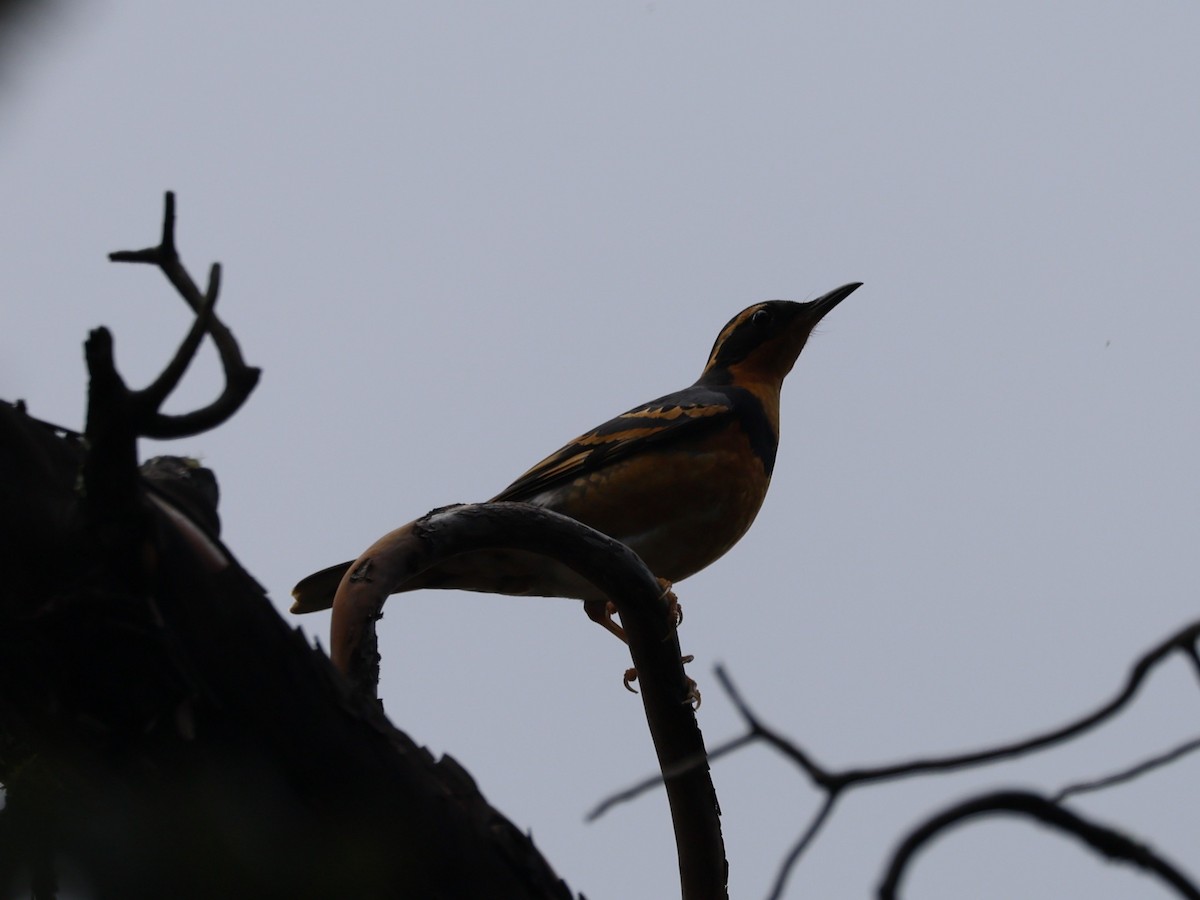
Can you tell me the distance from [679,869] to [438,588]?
2387 mm

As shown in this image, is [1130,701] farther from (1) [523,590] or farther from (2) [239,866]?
(1) [523,590]

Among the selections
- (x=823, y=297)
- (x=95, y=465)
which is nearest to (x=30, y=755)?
(x=95, y=465)

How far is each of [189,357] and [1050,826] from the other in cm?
135

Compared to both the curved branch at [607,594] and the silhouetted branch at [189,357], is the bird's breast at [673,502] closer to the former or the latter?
the curved branch at [607,594]

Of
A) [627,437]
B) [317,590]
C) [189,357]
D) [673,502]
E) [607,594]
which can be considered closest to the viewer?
[189,357]

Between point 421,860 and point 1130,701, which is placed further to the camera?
point 421,860

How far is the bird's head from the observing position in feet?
26.5

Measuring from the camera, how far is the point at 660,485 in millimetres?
6555

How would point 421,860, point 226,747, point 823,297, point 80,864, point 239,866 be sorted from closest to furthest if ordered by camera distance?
point 80,864 < point 239,866 < point 226,747 < point 421,860 < point 823,297

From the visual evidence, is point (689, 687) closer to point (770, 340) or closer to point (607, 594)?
point (607, 594)

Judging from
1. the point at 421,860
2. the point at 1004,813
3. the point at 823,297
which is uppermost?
the point at 823,297

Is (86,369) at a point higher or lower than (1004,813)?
higher

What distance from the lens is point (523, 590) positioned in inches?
232

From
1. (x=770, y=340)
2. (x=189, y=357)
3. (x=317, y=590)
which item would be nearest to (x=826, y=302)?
(x=770, y=340)
